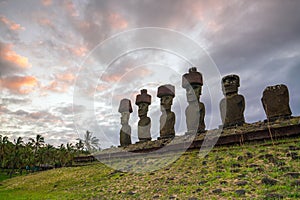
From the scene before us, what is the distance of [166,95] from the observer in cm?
1623

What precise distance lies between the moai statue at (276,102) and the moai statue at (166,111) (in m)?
5.51

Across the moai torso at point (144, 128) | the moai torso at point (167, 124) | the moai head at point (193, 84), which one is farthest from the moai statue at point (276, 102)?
the moai torso at point (144, 128)

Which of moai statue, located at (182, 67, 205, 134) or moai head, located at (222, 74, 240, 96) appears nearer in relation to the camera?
moai head, located at (222, 74, 240, 96)

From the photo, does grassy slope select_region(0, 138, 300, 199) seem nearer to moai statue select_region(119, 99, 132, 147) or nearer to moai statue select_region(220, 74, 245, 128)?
moai statue select_region(220, 74, 245, 128)

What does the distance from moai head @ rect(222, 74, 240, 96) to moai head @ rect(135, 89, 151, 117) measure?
21.2 feet

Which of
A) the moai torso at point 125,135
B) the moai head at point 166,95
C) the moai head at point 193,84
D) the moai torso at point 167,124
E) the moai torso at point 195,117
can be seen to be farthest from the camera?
the moai torso at point 125,135

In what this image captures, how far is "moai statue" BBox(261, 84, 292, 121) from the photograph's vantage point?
10.7m

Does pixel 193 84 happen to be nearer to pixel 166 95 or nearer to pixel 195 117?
pixel 195 117

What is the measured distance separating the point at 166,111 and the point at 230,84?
4.44 metres

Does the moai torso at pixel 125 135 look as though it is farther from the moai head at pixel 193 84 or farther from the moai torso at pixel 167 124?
the moai head at pixel 193 84

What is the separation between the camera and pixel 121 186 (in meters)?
10.5

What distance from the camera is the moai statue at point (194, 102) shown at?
13.6m

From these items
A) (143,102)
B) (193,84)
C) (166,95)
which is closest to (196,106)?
(193,84)

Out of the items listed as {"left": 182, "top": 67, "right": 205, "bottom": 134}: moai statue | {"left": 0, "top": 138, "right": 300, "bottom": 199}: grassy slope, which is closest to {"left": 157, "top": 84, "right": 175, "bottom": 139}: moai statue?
{"left": 182, "top": 67, "right": 205, "bottom": 134}: moai statue
